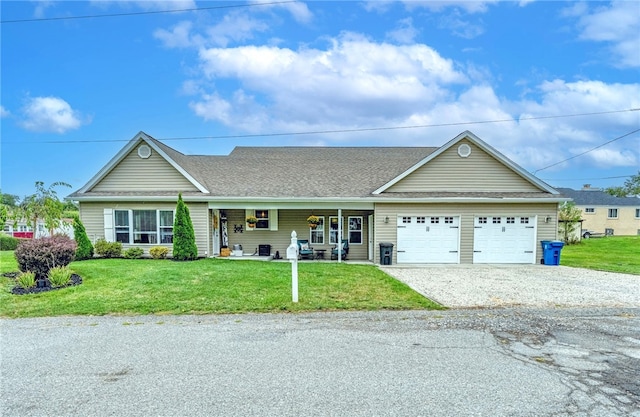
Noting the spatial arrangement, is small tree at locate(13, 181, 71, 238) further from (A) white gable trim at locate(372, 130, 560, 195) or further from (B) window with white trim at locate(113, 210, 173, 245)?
(A) white gable trim at locate(372, 130, 560, 195)

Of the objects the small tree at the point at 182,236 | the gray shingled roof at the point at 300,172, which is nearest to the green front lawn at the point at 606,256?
the gray shingled roof at the point at 300,172

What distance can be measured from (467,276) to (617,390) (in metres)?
7.90

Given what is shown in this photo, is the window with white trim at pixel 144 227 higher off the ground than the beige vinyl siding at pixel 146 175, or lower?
lower

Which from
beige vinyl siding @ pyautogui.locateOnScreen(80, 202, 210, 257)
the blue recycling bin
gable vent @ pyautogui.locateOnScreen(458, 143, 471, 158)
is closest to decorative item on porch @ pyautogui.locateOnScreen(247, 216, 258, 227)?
beige vinyl siding @ pyautogui.locateOnScreen(80, 202, 210, 257)

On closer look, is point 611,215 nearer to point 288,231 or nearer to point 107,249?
point 288,231

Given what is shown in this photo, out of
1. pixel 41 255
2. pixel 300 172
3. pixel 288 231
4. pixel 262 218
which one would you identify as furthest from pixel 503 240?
pixel 41 255

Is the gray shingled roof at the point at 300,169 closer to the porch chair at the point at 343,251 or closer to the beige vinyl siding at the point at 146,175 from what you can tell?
the beige vinyl siding at the point at 146,175

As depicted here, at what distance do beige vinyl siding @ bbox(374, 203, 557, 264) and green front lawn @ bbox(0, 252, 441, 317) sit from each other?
3532 mm

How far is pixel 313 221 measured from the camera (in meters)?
15.8

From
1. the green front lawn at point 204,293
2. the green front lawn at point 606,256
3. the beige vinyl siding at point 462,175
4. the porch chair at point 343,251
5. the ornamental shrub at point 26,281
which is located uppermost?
the beige vinyl siding at point 462,175

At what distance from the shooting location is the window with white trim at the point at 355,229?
16531mm

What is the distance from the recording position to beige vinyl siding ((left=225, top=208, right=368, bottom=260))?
53.5 ft

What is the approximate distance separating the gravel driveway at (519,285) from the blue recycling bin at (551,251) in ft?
1.39

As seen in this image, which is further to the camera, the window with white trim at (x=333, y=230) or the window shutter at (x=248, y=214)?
the window with white trim at (x=333, y=230)
